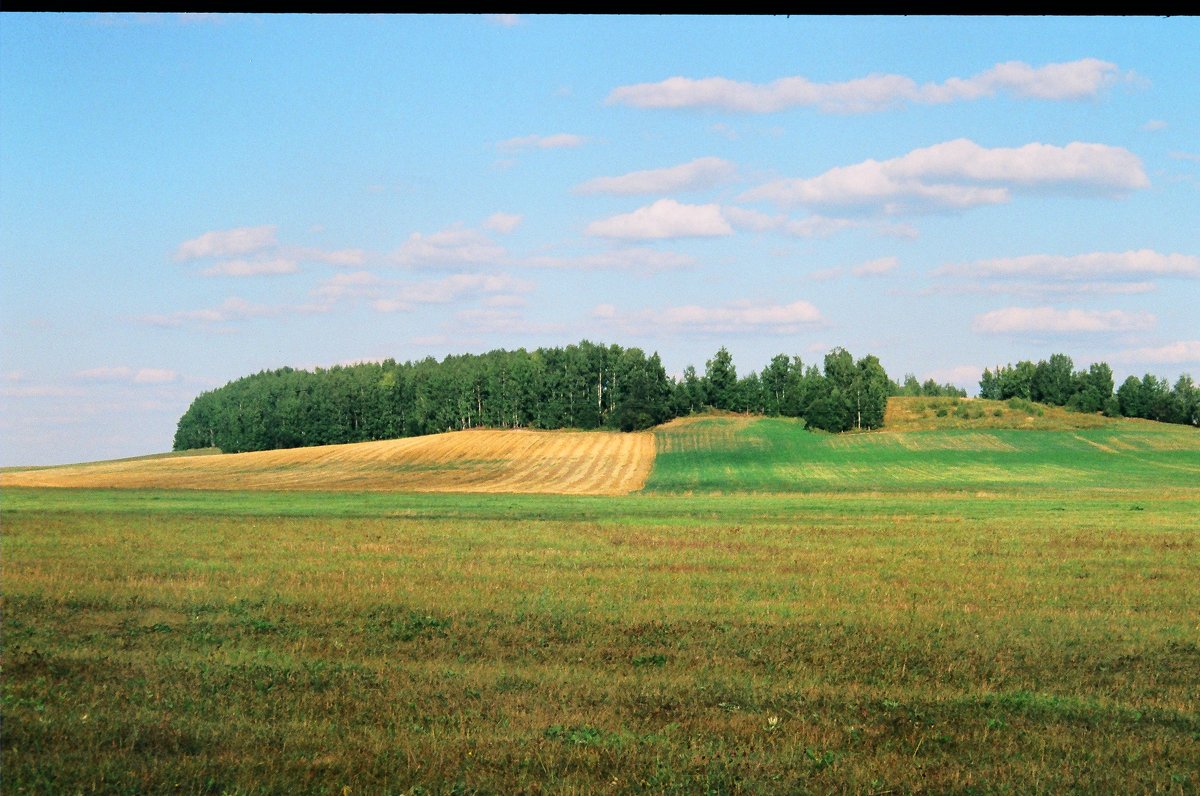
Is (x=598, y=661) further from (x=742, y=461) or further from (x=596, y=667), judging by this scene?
(x=742, y=461)

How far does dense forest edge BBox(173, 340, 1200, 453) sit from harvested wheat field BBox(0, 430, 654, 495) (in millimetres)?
21543

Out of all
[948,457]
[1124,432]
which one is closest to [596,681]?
[948,457]

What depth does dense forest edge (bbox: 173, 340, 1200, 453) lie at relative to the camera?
142250 mm

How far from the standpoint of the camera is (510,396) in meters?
152

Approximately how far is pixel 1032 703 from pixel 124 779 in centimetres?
1055

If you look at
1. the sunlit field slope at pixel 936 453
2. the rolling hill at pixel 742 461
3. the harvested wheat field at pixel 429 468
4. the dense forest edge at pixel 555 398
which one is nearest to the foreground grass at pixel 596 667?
the harvested wheat field at pixel 429 468

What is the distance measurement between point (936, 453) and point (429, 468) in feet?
164

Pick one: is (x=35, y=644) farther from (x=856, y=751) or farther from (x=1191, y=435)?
(x=1191, y=435)

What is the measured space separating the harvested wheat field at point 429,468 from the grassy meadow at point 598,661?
47031 millimetres

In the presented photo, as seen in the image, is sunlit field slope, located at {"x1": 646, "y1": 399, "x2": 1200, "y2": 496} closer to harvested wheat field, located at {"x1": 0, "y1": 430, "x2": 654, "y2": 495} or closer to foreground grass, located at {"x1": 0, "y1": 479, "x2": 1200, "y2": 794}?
harvested wheat field, located at {"x1": 0, "y1": 430, "x2": 654, "y2": 495}

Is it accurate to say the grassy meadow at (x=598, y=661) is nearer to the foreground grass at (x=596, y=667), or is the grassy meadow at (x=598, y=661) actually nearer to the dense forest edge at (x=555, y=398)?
the foreground grass at (x=596, y=667)

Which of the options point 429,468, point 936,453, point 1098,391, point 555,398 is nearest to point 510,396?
point 555,398

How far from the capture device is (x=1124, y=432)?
118500 millimetres

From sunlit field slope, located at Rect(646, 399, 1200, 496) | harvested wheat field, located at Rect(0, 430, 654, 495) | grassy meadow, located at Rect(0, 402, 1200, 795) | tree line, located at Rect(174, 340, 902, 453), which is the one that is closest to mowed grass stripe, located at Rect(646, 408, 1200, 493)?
sunlit field slope, located at Rect(646, 399, 1200, 496)
